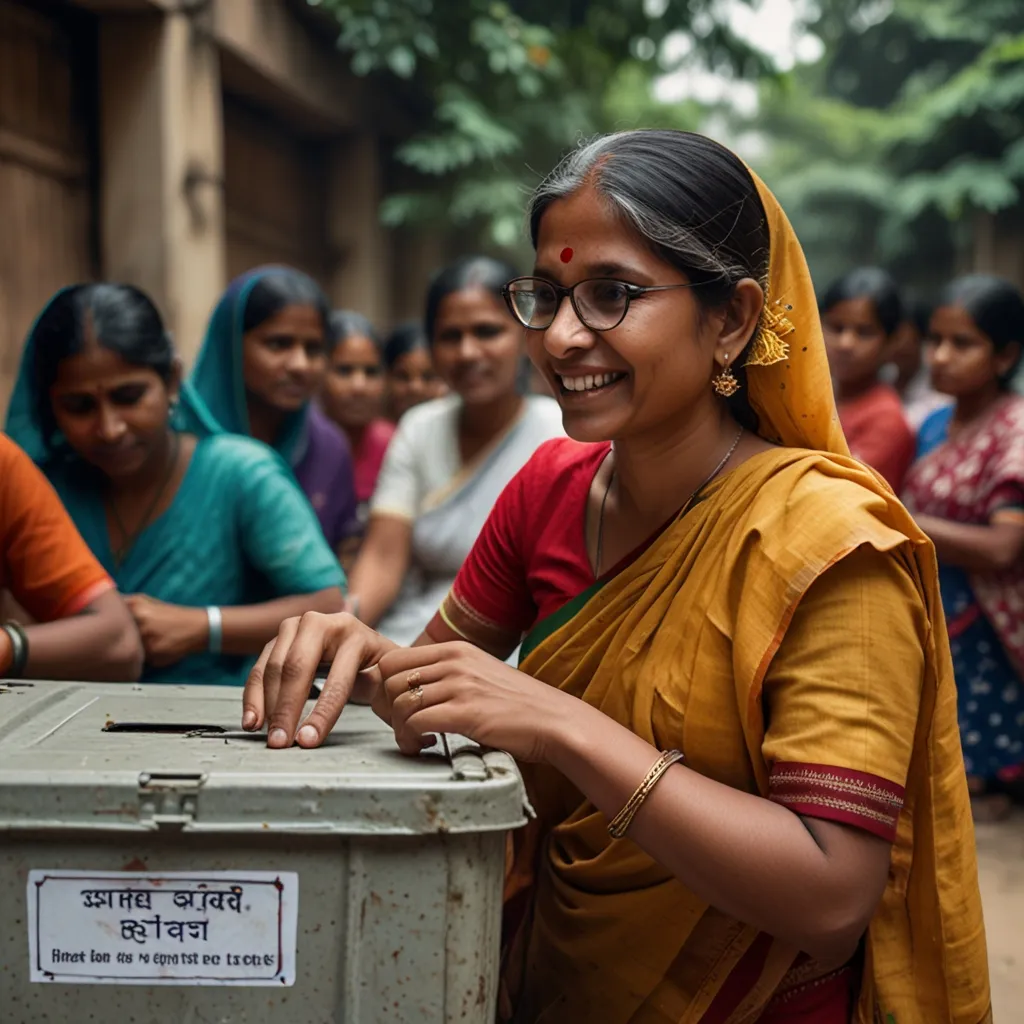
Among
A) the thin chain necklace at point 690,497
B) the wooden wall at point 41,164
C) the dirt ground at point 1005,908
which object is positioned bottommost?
the dirt ground at point 1005,908

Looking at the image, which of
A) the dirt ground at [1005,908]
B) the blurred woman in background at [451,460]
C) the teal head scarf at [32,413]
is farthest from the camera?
the blurred woman in background at [451,460]

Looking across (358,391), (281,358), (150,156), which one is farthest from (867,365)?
(150,156)

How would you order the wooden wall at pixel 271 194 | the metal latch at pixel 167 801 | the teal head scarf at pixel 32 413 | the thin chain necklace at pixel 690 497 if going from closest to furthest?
the metal latch at pixel 167 801 < the thin chain necklace at pixel 690 497 < the teal head scarf at pixel 32 413 < the wooden wall at pixel 271 194

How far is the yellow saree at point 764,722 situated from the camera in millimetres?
1224

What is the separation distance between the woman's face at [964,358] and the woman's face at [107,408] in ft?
9.49

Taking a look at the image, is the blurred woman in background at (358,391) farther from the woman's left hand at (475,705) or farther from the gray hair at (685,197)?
the woman's left hand at (475,705)

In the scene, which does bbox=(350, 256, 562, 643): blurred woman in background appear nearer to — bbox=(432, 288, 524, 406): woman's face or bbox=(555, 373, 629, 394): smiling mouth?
bbox=(432, 288, 524, 406): woman's face

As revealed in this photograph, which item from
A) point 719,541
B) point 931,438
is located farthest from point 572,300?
point 931,438

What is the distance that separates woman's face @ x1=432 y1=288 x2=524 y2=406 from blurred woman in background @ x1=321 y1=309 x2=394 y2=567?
1312 millimetres

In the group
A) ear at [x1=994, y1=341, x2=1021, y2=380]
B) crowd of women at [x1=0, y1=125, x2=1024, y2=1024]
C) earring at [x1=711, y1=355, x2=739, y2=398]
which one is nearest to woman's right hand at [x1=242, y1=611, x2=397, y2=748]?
crowd of women at [x1=0, y1=125, x2=1024, y2=1024]

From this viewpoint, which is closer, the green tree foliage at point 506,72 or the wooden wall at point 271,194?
the wooden wall at point 271,194

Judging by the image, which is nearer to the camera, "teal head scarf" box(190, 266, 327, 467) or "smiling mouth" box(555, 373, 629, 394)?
"smiling mouth" box(555, 373, 629, 394)

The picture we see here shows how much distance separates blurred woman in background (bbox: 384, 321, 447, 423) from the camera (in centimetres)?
Result: 536

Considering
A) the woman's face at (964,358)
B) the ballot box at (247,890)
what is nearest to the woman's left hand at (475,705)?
the ballot box at (247,890)
